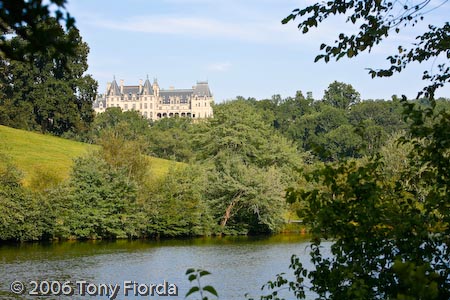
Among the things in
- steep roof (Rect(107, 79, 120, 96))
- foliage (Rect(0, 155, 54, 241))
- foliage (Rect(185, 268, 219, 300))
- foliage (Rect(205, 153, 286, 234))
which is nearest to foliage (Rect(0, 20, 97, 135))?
foliage (Rect(205, 153, 286, 234))

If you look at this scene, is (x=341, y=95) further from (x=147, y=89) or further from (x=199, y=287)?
(x=199, y=287)

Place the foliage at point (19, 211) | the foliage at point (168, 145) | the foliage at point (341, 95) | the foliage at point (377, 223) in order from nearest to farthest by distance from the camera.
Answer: the foliage at point (377, 223), the foliage at point (19, 211), the foliage at point (168, 145), the foliage at point (341, 95)

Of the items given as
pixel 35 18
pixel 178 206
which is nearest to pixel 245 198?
pixel 178 206

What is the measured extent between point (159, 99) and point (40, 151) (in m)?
106

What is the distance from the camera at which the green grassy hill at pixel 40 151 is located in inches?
1705

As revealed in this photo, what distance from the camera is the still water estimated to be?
61.3 feet

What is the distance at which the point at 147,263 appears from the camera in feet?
76.1

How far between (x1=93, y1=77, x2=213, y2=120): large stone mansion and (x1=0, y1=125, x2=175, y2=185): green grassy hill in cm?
9463

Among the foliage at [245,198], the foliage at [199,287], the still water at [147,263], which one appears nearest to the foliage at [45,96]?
the foliage at [245,198]

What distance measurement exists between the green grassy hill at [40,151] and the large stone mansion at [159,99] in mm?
94632

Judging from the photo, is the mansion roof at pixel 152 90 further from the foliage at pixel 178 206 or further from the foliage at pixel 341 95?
the foliage at pixel 178 206

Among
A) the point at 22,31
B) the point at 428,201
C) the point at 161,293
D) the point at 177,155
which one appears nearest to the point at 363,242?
the point at 428,201

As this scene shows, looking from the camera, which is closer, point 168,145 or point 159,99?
point 168,145

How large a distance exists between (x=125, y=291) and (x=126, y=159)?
17.9 m
